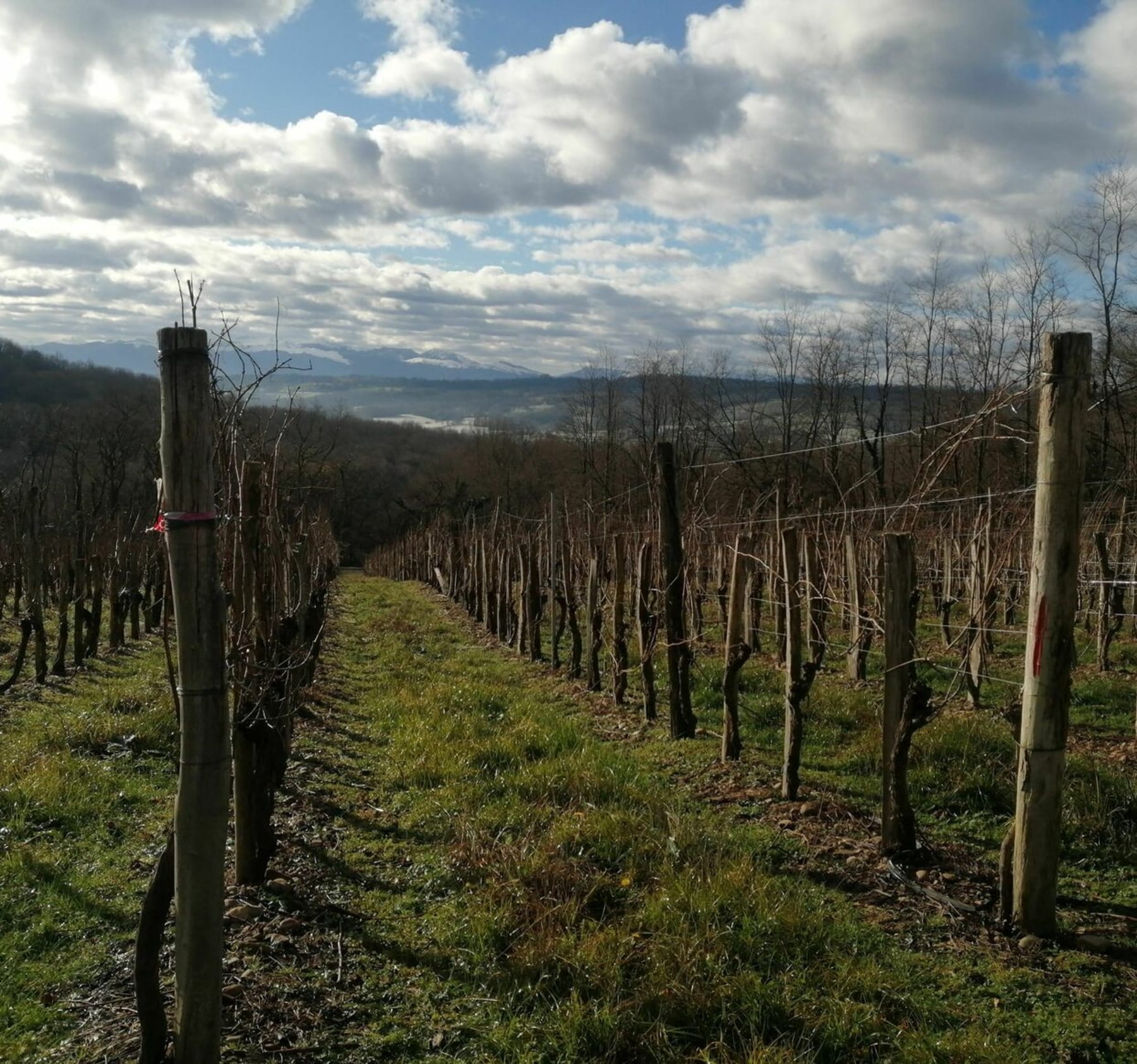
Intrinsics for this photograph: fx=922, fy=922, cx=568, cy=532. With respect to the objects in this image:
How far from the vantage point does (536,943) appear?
13.2ft

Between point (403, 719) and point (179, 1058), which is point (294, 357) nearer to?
point (179, 1058)

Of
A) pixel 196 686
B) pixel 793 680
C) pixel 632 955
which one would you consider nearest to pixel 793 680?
pixel 793 680

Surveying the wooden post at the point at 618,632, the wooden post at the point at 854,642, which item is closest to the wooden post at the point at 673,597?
the wooden post at the point at 618,632

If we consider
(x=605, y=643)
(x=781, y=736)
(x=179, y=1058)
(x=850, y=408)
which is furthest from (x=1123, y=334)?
(x=179, y=1058)

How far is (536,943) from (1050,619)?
9.00 feet

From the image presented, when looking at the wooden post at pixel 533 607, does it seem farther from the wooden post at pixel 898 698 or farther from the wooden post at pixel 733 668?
the wooden post at pixel 898 698

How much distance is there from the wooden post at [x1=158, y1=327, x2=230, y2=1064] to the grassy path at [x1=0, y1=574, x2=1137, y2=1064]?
586 millimetres

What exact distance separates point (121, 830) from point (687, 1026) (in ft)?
13.4

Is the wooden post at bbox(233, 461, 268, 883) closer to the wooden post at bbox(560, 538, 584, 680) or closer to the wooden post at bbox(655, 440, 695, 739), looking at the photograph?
the wooden post at bbox(655, 440, 695, 739)

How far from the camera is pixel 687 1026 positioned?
3459 millimetres

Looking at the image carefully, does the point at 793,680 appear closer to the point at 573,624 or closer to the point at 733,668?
the point at 733,668

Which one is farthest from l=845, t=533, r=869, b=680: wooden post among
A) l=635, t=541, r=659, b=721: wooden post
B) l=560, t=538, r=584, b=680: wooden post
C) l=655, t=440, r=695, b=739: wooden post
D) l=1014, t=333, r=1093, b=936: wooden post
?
l=1014, t=333, r=1093, b=936: wooden post

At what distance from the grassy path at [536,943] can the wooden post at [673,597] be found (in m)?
1.64

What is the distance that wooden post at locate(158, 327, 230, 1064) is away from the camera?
9.56 ft
